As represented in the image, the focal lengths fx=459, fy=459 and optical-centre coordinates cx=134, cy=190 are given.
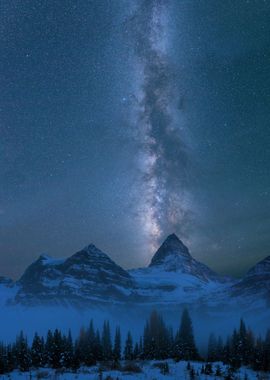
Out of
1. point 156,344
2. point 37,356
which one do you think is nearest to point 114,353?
point 156,344

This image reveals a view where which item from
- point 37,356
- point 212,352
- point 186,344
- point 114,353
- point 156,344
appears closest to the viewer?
point 37,356

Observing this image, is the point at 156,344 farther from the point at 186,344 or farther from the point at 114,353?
the point at 114,353

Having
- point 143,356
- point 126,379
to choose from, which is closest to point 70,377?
point 126,379

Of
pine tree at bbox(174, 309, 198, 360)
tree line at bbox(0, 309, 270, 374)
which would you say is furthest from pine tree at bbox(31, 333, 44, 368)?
pine tree at bbox(174, 309, 198, 360)

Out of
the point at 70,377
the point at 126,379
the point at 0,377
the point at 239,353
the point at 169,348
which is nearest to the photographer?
the point at 126,379

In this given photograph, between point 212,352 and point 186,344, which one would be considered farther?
point 186,344

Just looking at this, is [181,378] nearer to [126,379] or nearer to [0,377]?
[126,379]

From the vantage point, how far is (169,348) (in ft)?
359

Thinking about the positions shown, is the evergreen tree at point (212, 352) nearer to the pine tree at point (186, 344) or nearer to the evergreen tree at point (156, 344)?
the pine tree at point (186, 344)

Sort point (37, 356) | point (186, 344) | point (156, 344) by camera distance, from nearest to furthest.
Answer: point (37, 356) → point (186, 344) → point (156, 344)

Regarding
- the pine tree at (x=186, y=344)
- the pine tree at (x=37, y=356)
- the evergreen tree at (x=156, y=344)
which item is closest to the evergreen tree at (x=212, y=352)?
the pine tree at (x=186, y=344)

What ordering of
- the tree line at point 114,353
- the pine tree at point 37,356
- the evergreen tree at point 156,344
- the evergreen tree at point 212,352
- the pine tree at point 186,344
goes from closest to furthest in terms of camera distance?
the tree line at point 114,353 < the pine tree at point 37,356 < the evergreen tree at point 212,352 < the pine tree at point 186,344 < the evergreen tree at point 156,344

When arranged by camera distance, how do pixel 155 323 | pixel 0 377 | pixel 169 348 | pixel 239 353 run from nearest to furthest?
pixel 0 377, pixel 239 353, pixel 169 348, pixel 155 323

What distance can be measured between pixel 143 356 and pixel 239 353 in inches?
1007
